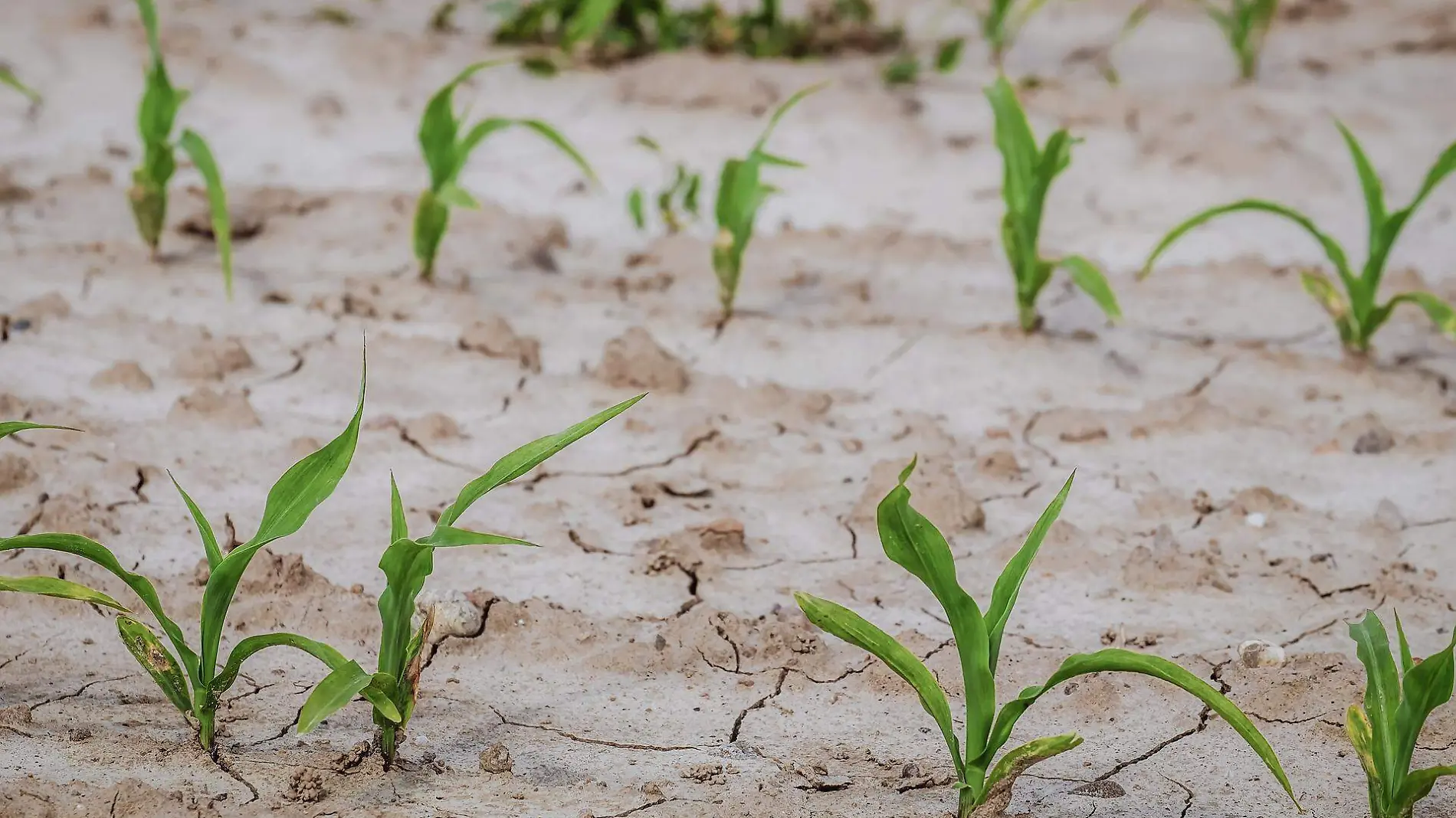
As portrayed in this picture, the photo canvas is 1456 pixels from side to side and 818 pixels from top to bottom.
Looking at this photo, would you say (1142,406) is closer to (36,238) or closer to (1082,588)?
(1082,588)

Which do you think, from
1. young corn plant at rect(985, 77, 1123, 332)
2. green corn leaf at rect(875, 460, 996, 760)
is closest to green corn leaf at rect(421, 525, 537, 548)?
green corn leaf at rect(875, 460, 996, 760)

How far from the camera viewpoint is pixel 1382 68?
4293 mm

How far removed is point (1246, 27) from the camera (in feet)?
13.6

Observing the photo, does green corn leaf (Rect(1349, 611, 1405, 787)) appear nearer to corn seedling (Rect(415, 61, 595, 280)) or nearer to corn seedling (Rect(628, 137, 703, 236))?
corn seedling (Rect(415, 61, 595, 280))

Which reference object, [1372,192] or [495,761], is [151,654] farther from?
[1372,192]

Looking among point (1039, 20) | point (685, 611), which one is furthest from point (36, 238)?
point (1039, 20)

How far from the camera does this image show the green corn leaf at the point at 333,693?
143cm

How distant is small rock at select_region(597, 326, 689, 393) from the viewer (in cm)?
276

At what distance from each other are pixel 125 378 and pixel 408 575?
1315 mm

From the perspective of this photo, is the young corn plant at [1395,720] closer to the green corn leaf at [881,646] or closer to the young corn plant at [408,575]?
the green corn leaf at [881,646]

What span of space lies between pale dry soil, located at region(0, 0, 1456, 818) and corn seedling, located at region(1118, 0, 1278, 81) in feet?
0.38

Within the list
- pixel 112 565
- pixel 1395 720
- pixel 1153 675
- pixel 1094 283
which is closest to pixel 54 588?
pixel 112 565

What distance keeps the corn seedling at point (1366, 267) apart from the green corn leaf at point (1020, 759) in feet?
5.05

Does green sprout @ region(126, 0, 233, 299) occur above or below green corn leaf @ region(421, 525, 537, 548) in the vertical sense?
above
